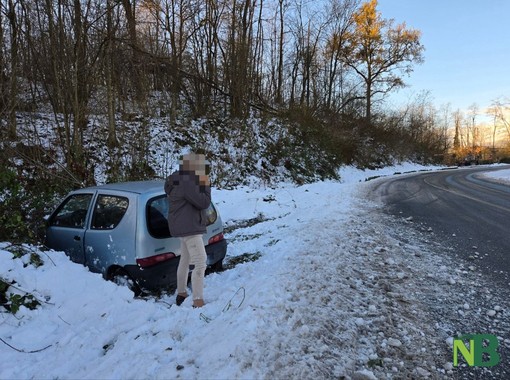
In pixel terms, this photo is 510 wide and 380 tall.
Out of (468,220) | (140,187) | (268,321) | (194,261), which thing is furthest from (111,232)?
(468,220)

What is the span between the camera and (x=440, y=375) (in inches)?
115

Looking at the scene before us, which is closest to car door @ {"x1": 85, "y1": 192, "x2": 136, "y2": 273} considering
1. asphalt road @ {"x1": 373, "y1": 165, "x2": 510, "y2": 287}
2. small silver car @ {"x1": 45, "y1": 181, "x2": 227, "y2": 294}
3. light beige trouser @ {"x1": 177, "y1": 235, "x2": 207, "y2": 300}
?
small silver car @ {"x1": 45, "y1": 181, "x2": 227, "y2": 294}

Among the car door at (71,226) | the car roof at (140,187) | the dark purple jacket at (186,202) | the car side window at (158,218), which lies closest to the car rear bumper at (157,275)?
the car side window at (158,218)

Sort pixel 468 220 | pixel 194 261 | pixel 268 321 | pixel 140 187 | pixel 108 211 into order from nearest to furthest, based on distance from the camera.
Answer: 1. pixel 268 321
2. pixel 194 261
3. pixel 108 211
4. pixel 140 187
5. pixel 468 220

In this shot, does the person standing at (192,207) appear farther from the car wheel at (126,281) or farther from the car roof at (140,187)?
the car roof at (140,187)

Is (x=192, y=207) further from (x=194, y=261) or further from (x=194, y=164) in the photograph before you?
(x=194, y=261)

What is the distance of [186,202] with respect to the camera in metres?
4.03

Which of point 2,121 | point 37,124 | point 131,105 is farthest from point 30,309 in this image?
point 131,105

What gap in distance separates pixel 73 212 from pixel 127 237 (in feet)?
4.74

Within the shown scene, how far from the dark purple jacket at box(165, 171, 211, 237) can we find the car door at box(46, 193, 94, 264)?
168 centimetres

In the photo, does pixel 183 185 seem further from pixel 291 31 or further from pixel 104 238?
pixel 291 31

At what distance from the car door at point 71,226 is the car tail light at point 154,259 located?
45.3 inches

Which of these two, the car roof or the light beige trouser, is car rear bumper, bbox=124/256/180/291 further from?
the car roof

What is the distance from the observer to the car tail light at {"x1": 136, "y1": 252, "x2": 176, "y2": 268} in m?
4.28
